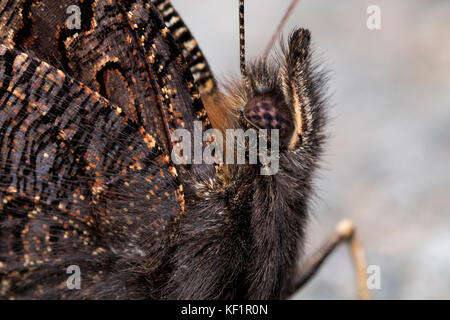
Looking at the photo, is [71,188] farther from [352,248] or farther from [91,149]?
[352,248]

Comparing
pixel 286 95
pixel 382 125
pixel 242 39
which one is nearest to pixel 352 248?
pixel 382 125

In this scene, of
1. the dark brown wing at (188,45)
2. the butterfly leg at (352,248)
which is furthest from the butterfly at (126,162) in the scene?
the butterfly leg at (352,248)

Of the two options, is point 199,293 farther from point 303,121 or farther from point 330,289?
point 330,289

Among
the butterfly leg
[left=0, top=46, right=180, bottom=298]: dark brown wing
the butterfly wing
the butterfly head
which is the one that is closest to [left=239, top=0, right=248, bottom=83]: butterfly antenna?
the butterfly head

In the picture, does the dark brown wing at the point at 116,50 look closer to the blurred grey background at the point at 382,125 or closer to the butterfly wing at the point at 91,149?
the butterfly wing at the point at 91,149

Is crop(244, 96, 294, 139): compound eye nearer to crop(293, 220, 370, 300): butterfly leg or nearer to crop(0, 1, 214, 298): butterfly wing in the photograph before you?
crop(0, 1, 214, 298): butterfly wing
